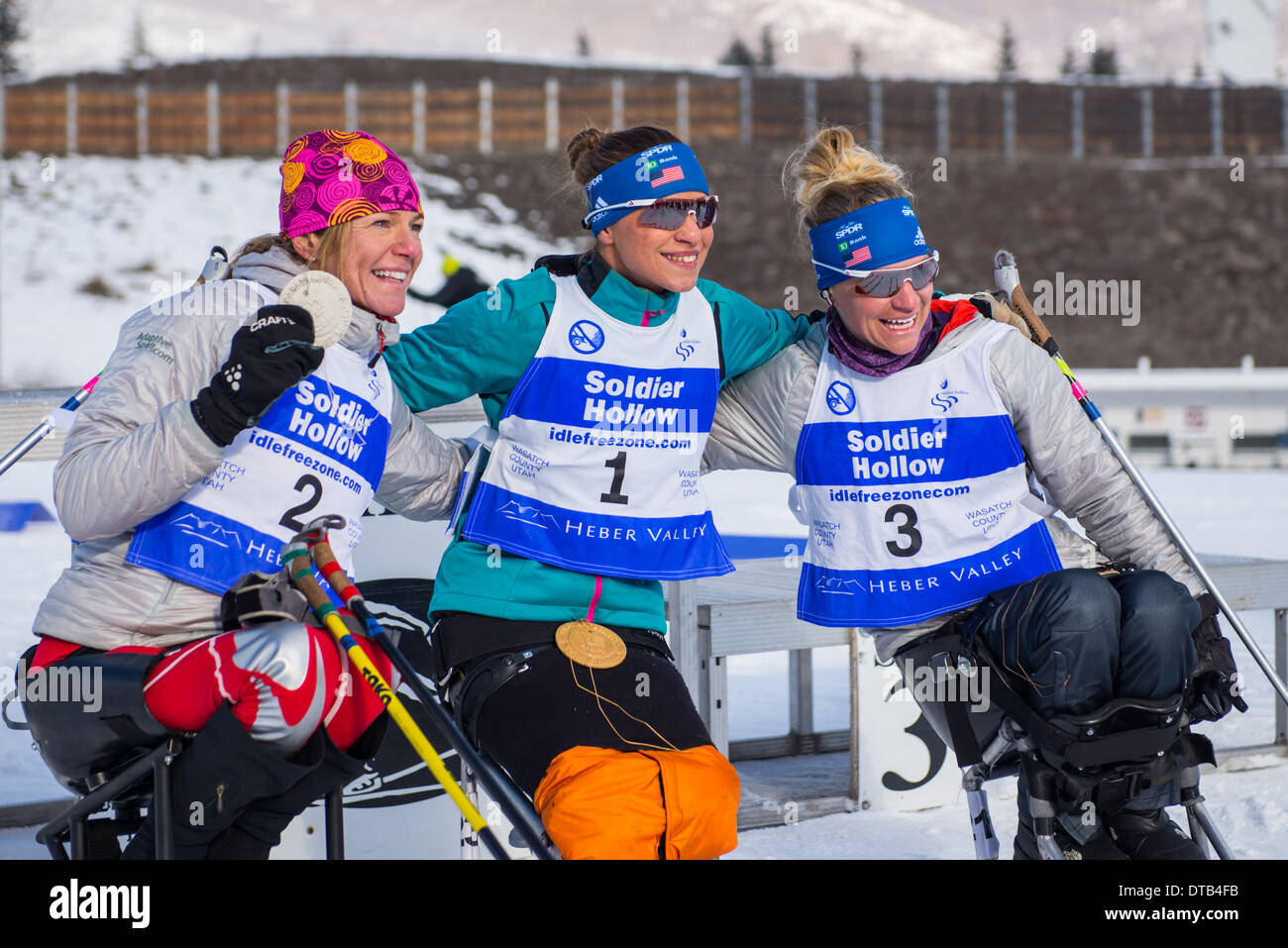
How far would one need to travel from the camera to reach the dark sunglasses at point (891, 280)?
3287 millimetres

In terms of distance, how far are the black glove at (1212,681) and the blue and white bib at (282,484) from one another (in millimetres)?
1819

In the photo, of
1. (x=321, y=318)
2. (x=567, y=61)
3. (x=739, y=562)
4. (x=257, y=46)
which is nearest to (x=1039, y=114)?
(x=567, y=61)

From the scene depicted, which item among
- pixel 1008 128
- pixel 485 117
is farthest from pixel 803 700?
pixel 1008 128

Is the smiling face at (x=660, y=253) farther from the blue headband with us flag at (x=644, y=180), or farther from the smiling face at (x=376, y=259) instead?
the smiling face at (x=376, y=259)

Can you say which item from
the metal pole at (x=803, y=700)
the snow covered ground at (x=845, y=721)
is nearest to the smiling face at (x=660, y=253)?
the snow covered ground at (x=845, y=721)

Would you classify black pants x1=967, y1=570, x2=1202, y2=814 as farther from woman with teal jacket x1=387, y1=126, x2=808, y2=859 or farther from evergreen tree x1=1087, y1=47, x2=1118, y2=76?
evergreen tree x1=1087, y1=47, x2=1118, y2=76

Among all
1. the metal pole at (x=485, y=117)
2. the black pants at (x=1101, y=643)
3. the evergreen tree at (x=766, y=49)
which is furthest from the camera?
the evergreen tree at (x=766, y=49)

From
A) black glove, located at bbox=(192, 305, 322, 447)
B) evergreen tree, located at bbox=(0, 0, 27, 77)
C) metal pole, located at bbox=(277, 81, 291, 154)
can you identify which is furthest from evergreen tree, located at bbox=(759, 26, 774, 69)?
black glove, located at bbox=(192, 305, 322, 447)

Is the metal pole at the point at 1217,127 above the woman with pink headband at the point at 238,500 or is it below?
above

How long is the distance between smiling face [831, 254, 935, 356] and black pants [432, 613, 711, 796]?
2.92 ft

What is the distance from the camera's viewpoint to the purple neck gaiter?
3.29m

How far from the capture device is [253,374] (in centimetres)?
251
